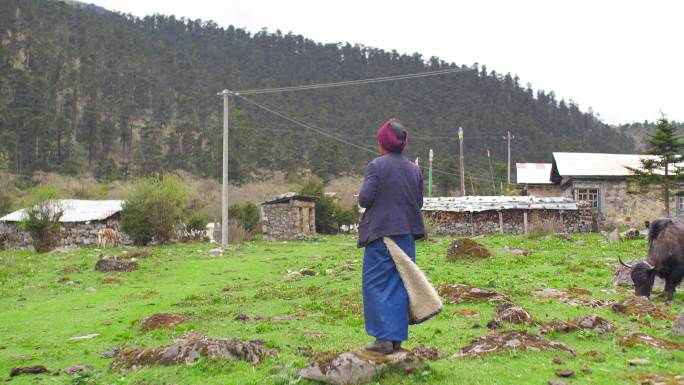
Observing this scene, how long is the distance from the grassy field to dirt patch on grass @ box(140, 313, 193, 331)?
10.4 inches

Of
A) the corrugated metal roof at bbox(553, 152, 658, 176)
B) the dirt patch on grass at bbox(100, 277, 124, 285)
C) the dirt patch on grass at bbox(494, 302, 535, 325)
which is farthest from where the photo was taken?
the corrugated metal roof at bbox(553, 152, 658, 176)

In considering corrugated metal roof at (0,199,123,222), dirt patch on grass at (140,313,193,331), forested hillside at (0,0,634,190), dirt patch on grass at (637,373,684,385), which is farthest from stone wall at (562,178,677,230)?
forested hillside at (0,0,634,190)

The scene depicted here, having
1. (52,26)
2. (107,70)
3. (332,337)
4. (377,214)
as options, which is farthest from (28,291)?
(52,26)

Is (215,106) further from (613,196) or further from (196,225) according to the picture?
(613,196)

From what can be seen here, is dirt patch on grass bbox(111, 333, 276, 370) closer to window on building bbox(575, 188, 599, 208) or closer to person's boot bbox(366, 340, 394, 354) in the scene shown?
person's boot bbox(366, 340, 394, 354)

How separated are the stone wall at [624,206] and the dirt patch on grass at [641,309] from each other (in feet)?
90.6

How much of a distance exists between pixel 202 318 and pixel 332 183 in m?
60.1

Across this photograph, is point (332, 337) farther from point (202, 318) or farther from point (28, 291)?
point (28, 291)

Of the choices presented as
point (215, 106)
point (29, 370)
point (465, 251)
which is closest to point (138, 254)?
point (465, 251)

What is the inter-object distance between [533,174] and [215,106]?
204 ft

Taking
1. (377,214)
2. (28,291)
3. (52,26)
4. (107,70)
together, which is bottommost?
(28,291)

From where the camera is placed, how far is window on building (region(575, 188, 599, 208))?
36.8m

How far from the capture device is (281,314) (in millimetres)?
11461

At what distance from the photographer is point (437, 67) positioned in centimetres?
11975
